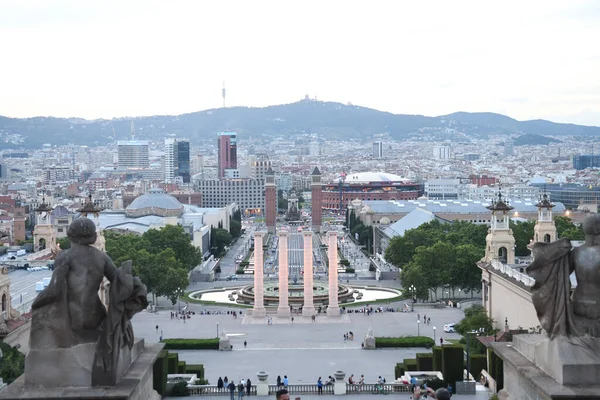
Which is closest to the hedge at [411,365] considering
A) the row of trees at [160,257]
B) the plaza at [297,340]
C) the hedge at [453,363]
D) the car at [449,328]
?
the plaza at [297,340]

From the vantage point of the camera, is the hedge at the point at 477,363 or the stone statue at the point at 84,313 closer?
the stone statue at the point at 84,313

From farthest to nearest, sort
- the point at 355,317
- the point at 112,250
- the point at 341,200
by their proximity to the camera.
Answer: the point at 341,200, the point at 112,250, the point at 355,317

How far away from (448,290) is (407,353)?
76.6ft

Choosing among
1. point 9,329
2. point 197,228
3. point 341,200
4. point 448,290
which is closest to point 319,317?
point 448,290

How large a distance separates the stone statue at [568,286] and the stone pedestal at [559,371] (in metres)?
0.12

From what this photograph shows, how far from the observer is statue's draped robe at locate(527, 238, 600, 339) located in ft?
24.6

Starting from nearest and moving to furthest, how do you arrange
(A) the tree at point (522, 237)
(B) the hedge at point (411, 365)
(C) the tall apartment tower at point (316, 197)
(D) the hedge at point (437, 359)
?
(D) the hedge at point (437, 359) → (B) the hedge at point (411, 365) → (A) the tree at point (522, 237) → (C) the tall apartment tower at point (316, 197)

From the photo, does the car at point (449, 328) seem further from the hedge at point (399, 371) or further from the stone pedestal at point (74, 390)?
the stone pedestal at point (74, 390)

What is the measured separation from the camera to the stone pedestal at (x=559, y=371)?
7195mm

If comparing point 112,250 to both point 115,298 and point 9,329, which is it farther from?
point 115,298

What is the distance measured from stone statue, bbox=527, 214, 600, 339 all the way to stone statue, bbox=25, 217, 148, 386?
3266 mm

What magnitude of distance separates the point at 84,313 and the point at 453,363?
21288mm

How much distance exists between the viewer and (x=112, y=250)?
→ 60188 millimetres

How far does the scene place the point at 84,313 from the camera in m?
7.51
